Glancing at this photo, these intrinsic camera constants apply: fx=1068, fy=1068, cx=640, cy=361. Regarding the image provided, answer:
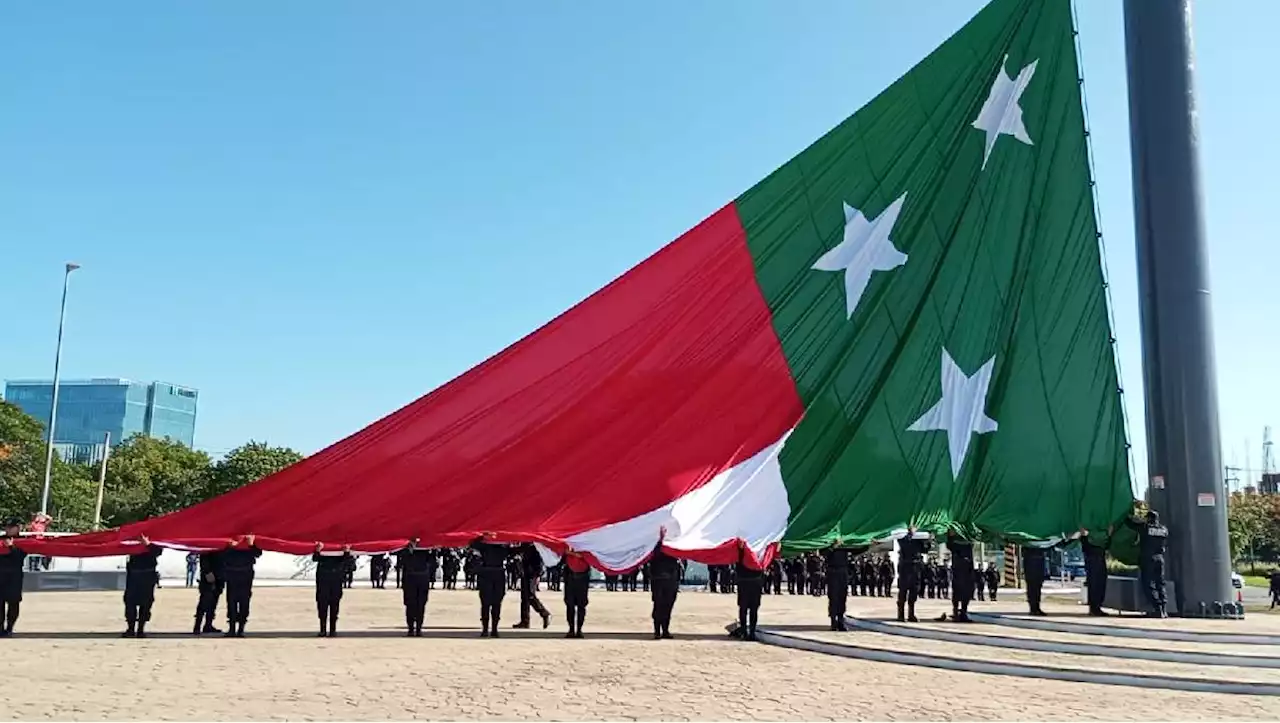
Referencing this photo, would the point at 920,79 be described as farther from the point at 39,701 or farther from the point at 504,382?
the point at 39,701

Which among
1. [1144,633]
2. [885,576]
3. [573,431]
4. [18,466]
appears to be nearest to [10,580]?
[573,431]

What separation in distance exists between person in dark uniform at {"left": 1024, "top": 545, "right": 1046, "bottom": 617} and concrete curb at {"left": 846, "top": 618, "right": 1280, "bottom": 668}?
2.55 meters

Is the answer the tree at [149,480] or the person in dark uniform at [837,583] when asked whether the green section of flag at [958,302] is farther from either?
the tree at [149,480]

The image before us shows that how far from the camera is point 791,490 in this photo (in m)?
15.7

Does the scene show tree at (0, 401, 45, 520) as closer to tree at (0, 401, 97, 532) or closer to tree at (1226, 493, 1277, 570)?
tree at (0, 401, 97, 532)

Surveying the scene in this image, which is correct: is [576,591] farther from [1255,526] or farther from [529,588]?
[1255,526]

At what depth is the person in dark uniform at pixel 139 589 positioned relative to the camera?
46.8ft

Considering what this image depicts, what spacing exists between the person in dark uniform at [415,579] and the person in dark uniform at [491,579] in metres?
0.73

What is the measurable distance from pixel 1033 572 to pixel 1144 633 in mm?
3501

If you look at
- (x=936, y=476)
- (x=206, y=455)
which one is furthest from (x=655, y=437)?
(x=206, y=455)

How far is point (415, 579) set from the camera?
14.6m

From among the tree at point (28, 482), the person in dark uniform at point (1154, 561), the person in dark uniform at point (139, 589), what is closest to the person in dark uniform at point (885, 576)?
the person in dark uniform at point (1154, 561)

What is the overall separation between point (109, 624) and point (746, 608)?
33.1ft

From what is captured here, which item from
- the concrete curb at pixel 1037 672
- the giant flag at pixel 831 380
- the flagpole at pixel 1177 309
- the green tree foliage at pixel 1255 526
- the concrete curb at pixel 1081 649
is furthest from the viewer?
the green tree foliage at pixel 1255 526
